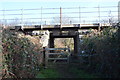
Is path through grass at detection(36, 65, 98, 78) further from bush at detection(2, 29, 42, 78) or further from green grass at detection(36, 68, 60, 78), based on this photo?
bush at detection(2, 29, 42, 78)

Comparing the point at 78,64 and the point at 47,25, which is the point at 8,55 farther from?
the point at 47,25

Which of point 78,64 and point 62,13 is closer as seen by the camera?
point 78,64

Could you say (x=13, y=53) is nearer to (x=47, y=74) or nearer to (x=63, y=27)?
(x=47, y=74)

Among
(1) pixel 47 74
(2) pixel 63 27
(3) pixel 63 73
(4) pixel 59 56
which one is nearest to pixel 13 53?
(1) pixel 47 74

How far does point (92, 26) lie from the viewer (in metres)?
11.7

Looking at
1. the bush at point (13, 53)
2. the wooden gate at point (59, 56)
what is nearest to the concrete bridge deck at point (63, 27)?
the wooden gate at point (59, 56)

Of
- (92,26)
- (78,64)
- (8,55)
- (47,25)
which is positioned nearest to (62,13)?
(47,25)

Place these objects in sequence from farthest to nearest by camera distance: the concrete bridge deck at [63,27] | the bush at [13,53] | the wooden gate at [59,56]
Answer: the concrete bridge deck at [63,27]
the wooden gate at [59,56]
the bush at [13,53]

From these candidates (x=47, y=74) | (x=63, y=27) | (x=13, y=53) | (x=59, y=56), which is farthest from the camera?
(x=63, y=27)

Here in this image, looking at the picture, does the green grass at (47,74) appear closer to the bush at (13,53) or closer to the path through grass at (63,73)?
the path through grass at (63,73)

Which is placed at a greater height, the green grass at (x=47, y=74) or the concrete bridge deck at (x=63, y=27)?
the concrete bridge deck at (x=63, y=27)

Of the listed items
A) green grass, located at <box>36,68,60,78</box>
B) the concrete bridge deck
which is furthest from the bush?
the concrete bridge deck

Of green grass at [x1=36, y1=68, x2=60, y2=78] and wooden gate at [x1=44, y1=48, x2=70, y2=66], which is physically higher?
wooden gate at [x1=44, y1=48, x2=70, y2=66]

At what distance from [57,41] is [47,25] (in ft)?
27.7
